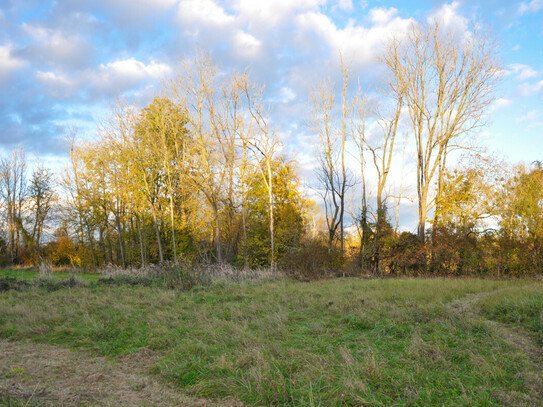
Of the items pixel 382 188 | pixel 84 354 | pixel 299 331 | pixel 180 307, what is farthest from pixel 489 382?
pixel 382 188

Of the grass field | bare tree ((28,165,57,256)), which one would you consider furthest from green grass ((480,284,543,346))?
bare tree ((28,165,57,256))

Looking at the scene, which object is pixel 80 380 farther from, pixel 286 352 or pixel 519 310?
pixel 519 310

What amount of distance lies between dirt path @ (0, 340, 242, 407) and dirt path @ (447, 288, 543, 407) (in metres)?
3.00

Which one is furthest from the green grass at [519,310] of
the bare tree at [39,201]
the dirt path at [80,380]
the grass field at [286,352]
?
the bare tree at [39,201]

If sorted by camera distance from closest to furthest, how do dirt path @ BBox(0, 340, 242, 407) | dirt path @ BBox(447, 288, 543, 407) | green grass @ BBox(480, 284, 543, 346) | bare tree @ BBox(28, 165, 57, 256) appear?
1. dirt path @ BBox(447, 288, 543, 407)
2. dirt path @ BBox(0, 340, 242, 407)
3. green grass @ BBox(480, 284, 543, 346)
4. bare tree @ BBox(28, 165, 57, 256)

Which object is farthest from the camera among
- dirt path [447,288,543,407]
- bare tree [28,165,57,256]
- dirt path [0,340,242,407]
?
bare tree [28,165,57,256]

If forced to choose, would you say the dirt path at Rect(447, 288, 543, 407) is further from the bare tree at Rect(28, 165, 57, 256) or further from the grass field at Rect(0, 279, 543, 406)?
the bare tree at Rect(28, 165, 57, 256)

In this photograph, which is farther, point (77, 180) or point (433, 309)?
point (77, 180)

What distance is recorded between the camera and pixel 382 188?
845 inches

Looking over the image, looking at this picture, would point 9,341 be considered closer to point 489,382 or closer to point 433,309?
point 489,382

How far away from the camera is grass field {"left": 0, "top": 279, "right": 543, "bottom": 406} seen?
13.4 ft

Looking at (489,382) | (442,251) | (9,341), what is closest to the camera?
(489,382)

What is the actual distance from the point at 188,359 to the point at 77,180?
26.7 m

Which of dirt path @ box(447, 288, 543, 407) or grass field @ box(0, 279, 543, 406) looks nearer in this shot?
dirt path @ box(447, 288, 543, 407)
